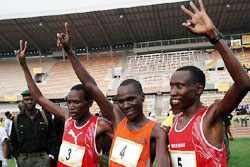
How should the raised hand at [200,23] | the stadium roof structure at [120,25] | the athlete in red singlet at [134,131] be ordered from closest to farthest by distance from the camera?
the raised hand at [200,23] → the athlete in red singlet at [134,131] → the stadium roof structure at [120,25]

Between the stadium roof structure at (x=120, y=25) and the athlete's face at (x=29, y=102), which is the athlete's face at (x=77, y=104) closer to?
the athlete's face at (x=29, y=102)

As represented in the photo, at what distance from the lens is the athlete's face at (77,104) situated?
13.3 ft

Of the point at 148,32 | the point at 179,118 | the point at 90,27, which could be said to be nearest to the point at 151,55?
the point at 148,32

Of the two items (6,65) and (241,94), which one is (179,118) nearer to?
(241,94)

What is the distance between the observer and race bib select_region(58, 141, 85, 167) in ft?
12.8

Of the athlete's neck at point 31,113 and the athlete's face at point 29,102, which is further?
the athlete's neck at point 31,113

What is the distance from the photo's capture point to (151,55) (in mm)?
33219

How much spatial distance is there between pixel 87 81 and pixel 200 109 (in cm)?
129

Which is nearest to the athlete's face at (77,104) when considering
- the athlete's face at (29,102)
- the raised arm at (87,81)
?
the raised arm at (87,81)

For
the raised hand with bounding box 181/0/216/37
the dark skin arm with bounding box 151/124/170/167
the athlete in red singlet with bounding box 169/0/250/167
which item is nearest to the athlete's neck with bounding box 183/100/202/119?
the athlete in red singlet with bounding box 169/0/250/167

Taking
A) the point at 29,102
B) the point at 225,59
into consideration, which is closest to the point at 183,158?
the point at 225,59

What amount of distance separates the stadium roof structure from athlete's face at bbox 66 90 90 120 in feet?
80.5

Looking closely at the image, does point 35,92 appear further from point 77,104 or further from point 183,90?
point 183,90

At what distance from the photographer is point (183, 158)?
121 inches
